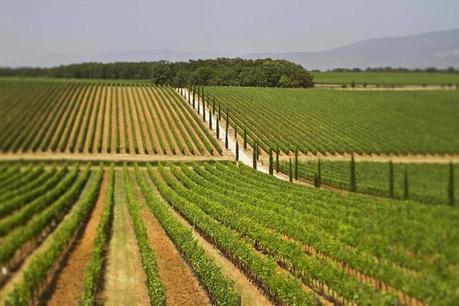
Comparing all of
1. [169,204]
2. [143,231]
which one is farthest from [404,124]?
[169,204]

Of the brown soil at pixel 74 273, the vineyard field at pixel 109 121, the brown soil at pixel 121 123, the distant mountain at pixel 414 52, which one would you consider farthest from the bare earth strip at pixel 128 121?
the distant mountain at pixel 414 52

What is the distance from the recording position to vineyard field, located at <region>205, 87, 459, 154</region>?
23.0 feet

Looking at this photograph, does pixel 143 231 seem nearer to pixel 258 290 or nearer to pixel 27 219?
pixel 258 290

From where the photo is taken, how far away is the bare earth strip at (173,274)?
63.8ft

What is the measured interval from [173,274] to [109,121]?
51506 millimetres

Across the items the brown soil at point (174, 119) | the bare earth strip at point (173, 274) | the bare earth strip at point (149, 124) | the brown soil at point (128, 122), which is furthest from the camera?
the brown soil at point (174, 119)

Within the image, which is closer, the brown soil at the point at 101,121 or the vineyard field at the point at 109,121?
the vineyard field at the point at 109,121

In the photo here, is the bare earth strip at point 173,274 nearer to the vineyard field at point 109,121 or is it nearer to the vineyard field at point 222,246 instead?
the vineyard field at point 222,246

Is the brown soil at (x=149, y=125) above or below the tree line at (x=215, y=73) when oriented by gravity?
below

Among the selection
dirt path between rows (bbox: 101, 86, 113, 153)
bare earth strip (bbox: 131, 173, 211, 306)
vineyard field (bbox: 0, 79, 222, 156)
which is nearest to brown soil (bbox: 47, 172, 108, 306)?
bare earth strip (bbox: 131, 173, 211, 306)

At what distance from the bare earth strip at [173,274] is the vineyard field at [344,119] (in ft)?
33.6

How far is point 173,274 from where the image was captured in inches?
876

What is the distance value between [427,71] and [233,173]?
1655 inches

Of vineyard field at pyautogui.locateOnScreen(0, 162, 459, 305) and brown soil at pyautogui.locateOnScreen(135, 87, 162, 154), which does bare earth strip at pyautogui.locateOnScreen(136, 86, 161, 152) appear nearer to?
brown soil at pyautogui.locateOnScreen(135, 87, 162, 154)
